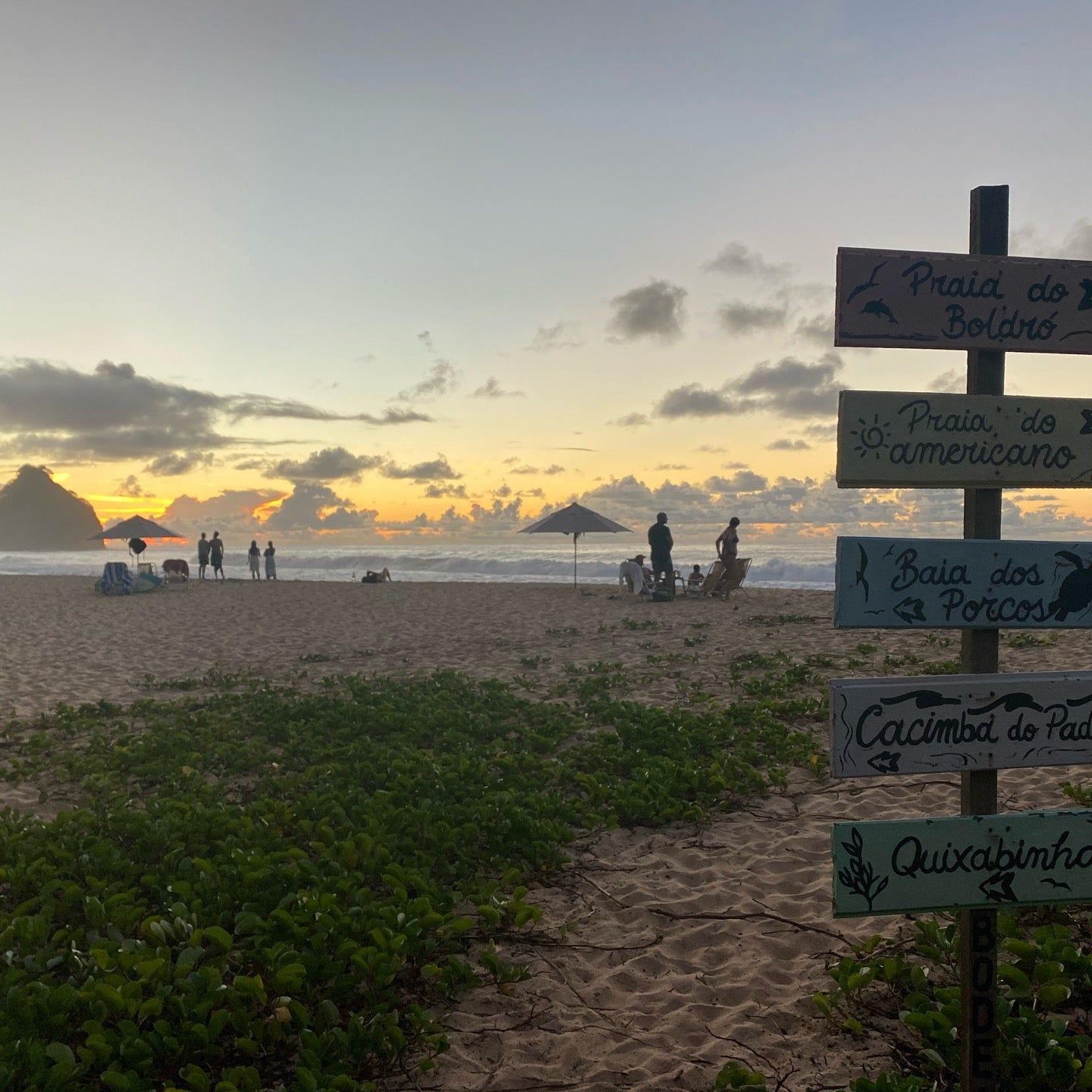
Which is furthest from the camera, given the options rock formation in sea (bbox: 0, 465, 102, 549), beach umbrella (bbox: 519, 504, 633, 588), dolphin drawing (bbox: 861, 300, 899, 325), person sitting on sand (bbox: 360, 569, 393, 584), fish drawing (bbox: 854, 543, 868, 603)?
rock formation in sea (bbox: 0, 465, 102, 549)

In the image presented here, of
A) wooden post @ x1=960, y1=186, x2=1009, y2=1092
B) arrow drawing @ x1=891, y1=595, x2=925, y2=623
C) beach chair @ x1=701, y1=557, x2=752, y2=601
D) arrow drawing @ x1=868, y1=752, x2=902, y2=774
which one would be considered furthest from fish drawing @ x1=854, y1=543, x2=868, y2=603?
beach chair @ x1=701, y1=557, x2=752, y2=601

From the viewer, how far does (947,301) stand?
8.80ft

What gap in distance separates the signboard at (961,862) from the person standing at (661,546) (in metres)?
16.5

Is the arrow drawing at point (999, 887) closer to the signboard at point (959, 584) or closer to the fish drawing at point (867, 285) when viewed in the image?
the signboard at point (959, 584)

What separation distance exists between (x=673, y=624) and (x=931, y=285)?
1329 centimetres

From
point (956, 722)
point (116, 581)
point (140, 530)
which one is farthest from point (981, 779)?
point (140, 530)

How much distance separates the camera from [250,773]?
6684 mm

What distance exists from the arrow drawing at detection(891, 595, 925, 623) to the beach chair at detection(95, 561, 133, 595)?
2774 cm

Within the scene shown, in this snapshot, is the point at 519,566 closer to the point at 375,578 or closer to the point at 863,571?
the point at 375,578

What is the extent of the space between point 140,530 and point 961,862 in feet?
112

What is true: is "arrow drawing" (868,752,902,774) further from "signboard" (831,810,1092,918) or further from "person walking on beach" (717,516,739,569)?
"person walking on beach" (717,516,739,569)

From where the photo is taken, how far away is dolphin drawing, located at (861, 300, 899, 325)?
2.67 meters

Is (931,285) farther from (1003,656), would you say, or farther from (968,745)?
(1003,656)

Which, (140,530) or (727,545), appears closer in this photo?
(727,545)
